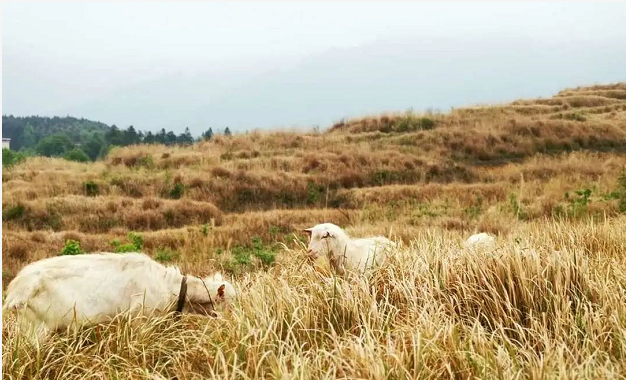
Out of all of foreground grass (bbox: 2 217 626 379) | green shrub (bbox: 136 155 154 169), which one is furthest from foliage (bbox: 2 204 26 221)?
foreground grass (bbox: 2 217 626 379)

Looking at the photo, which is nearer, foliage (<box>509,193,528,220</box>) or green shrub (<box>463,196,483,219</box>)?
foliage (<box>509,193,528,220</box>)

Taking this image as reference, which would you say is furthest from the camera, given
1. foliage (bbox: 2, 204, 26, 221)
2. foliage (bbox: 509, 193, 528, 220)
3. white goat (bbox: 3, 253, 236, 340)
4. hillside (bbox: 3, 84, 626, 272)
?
foliage (bbox: 2, 204, 26, 221)

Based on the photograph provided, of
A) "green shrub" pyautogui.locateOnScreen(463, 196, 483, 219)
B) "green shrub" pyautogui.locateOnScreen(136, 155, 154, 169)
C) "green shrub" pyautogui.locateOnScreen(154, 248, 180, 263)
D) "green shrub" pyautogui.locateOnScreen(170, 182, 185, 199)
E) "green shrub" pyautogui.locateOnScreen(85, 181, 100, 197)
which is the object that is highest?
"green shrub" pyautogui.locateOnScreen(136, 155, 154, 169)

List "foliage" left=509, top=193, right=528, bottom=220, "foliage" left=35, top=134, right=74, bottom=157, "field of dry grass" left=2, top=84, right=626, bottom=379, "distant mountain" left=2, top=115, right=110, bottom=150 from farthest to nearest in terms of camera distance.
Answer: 1. "distant mountain" left=2, top=115, right=110, bottom=150
2. "foliage" left=35, top=134, right=74, bottom=157
3. "foliage" left=509, top=193, right=528, bottom=220
4. "field of dry grass" left=2, top=84, right=626, bottom=379

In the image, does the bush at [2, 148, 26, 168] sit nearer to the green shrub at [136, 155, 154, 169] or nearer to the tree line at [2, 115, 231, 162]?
the tree line at [2, 115, 231, 162]

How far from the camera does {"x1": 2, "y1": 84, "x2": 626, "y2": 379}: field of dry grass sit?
3.61 m

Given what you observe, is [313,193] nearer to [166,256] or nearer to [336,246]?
[166,256]

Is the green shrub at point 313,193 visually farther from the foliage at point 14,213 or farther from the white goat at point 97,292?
the white goat at point 97,292

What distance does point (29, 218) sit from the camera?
1695cm

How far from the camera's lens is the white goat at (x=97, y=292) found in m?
4.73

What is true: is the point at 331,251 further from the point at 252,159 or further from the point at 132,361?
the point at 252,159

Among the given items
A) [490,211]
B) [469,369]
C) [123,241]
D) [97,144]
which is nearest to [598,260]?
[469,369]

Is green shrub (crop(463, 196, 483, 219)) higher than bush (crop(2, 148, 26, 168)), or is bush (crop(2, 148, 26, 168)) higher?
bush (crop(2, 148, 26, 168))

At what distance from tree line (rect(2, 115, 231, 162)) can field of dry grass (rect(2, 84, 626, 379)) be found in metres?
4.04
